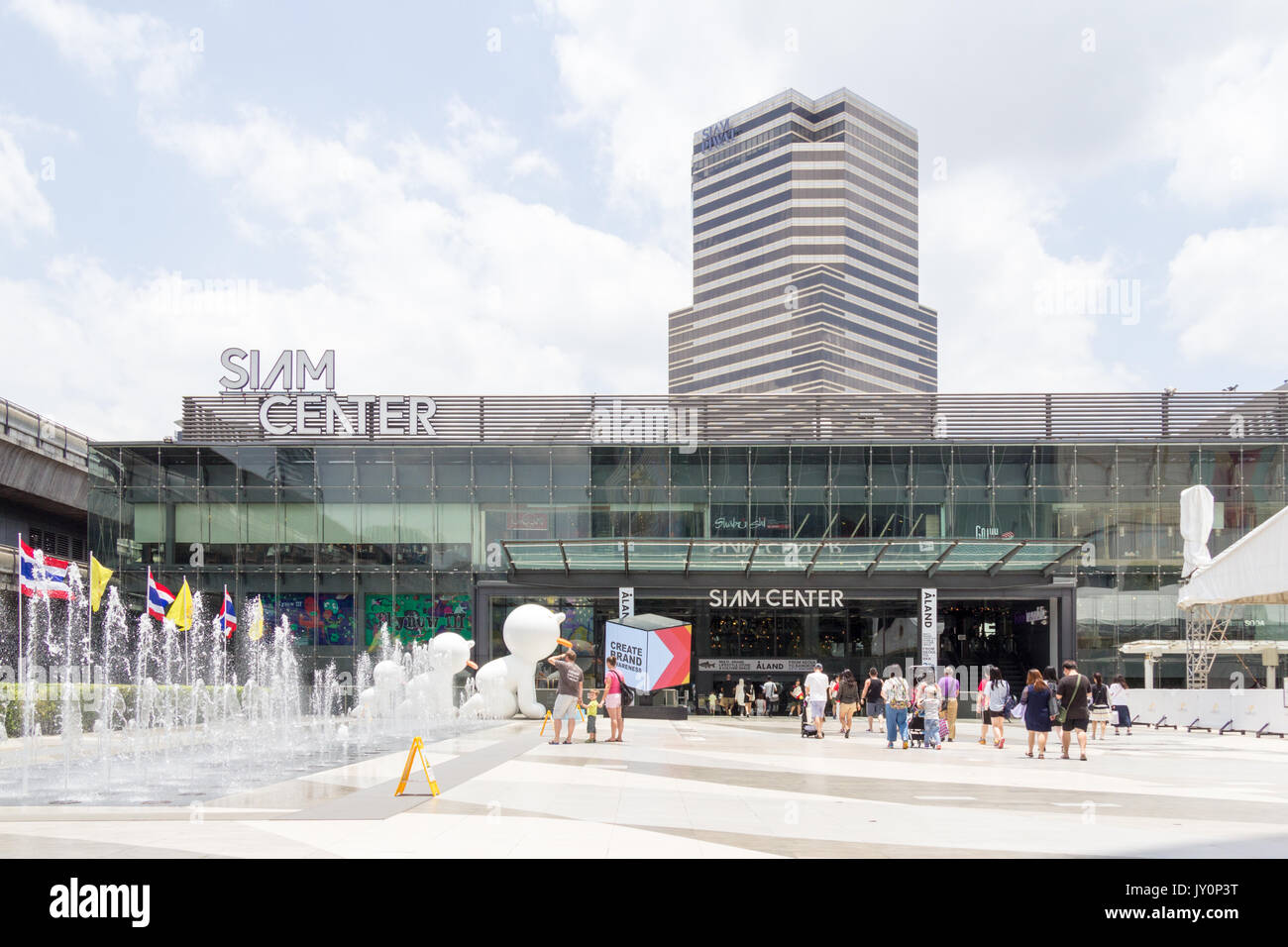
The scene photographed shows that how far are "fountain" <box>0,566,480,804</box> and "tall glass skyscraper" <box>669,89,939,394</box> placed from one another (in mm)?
113033

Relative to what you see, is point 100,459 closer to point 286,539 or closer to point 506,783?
point 286,539

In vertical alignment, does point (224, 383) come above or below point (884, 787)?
above

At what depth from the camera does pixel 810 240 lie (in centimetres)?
15138

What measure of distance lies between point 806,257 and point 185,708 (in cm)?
12802

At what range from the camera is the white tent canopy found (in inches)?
631

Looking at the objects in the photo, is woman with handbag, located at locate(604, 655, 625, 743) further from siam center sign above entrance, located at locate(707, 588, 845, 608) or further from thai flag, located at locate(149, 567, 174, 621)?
thai flag, located at locate(149, 567, 174, 621)

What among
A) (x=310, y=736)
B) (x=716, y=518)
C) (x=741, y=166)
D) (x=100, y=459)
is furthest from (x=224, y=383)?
(x=741, y=166)

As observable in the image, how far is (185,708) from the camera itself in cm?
3216

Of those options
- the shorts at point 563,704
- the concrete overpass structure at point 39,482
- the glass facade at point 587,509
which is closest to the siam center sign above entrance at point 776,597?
the glass facade at point 587,509

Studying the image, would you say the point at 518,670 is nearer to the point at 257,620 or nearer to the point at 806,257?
the point at 257,620

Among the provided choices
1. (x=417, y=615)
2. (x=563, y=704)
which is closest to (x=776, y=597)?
(x=417, y=615)

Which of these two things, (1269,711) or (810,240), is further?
(810,240)

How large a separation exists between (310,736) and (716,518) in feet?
78.5

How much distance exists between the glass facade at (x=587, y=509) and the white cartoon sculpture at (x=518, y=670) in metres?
13.3
